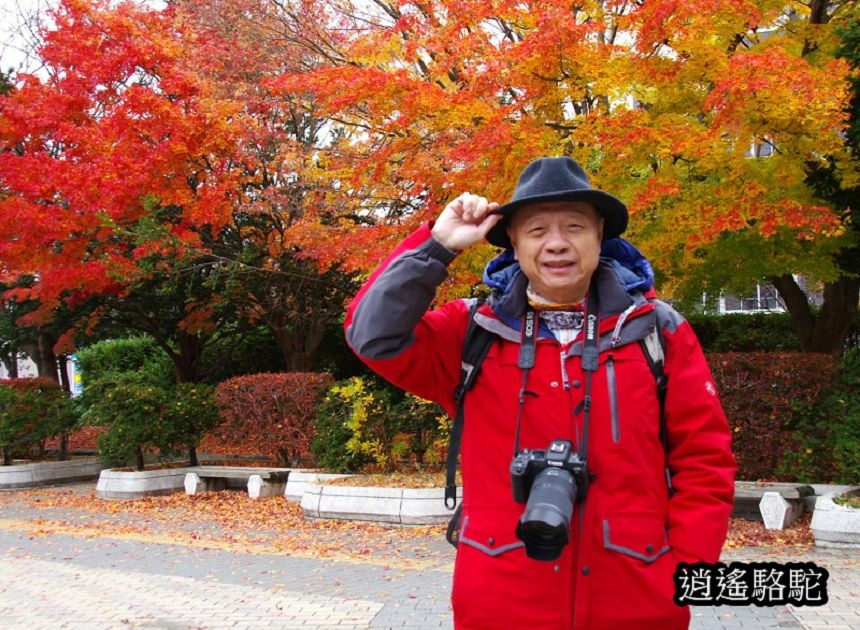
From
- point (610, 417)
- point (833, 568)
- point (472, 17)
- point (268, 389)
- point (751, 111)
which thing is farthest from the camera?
point (268, 389)

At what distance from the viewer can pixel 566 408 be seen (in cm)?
221

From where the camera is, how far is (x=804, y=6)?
8586 mm

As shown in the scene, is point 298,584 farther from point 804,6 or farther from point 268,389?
point 804,6

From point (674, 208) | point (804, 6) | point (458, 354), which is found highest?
point (804, 6)

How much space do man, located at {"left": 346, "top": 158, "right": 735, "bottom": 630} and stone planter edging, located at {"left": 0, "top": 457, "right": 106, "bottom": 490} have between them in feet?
40.0

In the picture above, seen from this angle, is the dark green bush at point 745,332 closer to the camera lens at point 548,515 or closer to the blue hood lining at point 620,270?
the blue hood lining at point 620,270

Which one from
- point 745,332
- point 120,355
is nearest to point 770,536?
point 745,332

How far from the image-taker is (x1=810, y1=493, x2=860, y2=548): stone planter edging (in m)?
6.48

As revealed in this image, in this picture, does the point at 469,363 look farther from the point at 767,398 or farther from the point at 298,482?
the point at 298,482

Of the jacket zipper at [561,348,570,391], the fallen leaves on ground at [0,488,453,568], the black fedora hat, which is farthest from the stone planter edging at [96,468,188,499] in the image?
the jacket zipper at [561,348,570,391]

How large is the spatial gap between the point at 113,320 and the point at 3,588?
9.42 meters

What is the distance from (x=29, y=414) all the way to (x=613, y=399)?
41.3ft

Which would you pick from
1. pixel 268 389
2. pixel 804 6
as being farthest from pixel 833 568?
pixel 268 389

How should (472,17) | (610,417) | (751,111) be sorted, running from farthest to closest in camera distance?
(472,17), (751,111), (610,417)
